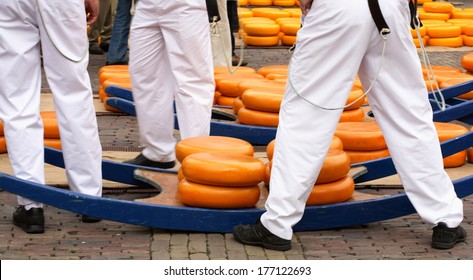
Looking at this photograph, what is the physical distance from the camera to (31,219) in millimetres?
5281

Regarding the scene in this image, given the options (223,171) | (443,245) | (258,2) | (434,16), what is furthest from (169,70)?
(258,2)

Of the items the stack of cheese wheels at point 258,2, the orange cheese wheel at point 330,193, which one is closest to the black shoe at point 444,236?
the orange cheese wheel at point 330,193

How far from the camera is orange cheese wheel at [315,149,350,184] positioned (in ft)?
17.3

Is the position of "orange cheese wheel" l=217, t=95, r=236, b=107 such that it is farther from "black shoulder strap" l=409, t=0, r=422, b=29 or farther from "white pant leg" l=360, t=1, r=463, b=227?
"white pant leg" l=360, t=1, r=463, b=227

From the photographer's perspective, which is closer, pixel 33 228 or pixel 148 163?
pixel 33 228

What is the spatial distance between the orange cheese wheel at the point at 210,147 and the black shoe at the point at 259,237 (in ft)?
2.15

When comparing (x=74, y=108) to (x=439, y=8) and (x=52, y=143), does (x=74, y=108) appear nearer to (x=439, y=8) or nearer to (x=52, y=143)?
(x=52, y=143)

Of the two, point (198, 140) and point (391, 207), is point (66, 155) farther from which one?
point (391, 207)

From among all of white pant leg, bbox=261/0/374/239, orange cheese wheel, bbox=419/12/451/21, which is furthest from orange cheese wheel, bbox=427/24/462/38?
white pant leg, bbox=261/0/374/239

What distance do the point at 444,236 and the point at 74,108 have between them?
6.37ft

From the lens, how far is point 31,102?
209 inches

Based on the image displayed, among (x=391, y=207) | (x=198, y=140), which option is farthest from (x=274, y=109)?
(x=391, y=207)

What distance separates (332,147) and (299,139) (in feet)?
2.91

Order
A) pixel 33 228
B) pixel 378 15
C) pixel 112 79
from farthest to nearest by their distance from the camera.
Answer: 1. pixel 112 79
2. pixel 33 228
3. pixel 378 15
